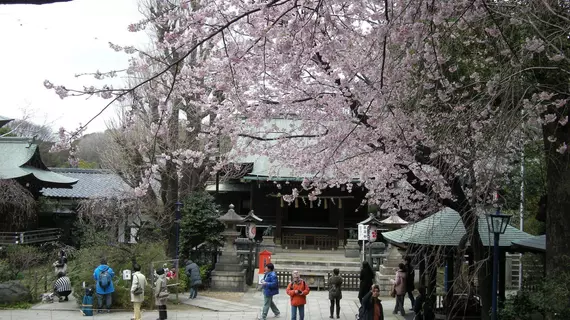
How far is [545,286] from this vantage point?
819 centimetres

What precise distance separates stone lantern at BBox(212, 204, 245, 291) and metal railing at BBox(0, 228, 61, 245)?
839 cm

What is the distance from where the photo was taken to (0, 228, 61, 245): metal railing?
2253 cm

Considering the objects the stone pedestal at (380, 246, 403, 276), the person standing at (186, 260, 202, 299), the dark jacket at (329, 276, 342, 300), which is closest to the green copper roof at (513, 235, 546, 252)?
the dark jacket at (329, 276, 342, 300)

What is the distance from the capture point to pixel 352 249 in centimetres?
2561

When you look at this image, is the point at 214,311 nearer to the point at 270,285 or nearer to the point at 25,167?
the point at 270,285

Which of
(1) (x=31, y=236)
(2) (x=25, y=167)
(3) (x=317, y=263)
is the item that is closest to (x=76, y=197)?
(2) (x=25, y=167)

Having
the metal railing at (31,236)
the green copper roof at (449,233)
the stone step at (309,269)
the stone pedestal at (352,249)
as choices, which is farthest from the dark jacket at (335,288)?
the metal railing at (31,236)

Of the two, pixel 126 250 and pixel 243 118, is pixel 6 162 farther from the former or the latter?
pixel 243 118

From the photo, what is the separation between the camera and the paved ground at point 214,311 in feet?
45.4

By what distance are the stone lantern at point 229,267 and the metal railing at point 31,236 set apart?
8.39 metres

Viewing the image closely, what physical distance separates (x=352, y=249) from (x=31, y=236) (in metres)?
13.3

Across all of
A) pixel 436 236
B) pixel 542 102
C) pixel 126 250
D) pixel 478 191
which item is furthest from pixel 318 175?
pixel 126 250

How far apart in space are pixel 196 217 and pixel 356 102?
1199 centimetres

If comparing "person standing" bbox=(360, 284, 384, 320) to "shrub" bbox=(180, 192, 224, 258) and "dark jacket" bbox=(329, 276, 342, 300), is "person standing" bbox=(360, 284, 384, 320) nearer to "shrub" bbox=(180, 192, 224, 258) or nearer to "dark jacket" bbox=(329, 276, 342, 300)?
"dark jacket" bbox=(329, 276, 342, 300)
